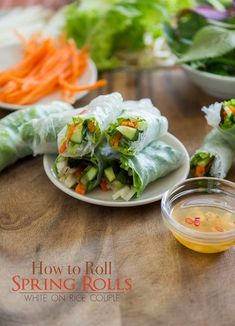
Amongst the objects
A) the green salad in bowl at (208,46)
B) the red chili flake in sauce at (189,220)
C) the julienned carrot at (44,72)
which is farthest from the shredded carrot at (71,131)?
the green salad in bowl at (208,46)

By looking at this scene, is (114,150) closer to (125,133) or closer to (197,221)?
(125,133)

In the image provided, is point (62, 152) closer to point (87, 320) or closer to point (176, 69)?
point (87, 320)

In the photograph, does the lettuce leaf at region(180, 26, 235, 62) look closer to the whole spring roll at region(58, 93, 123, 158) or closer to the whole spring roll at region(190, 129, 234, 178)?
the whole spring roll at region(190, 129, 234, 178)

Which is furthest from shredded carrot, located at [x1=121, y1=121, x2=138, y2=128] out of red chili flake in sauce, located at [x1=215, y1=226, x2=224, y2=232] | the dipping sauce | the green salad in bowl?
the green salad in bowl

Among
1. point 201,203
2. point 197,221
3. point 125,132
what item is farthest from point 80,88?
point 197,221

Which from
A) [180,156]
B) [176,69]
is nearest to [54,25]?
[176,69]
